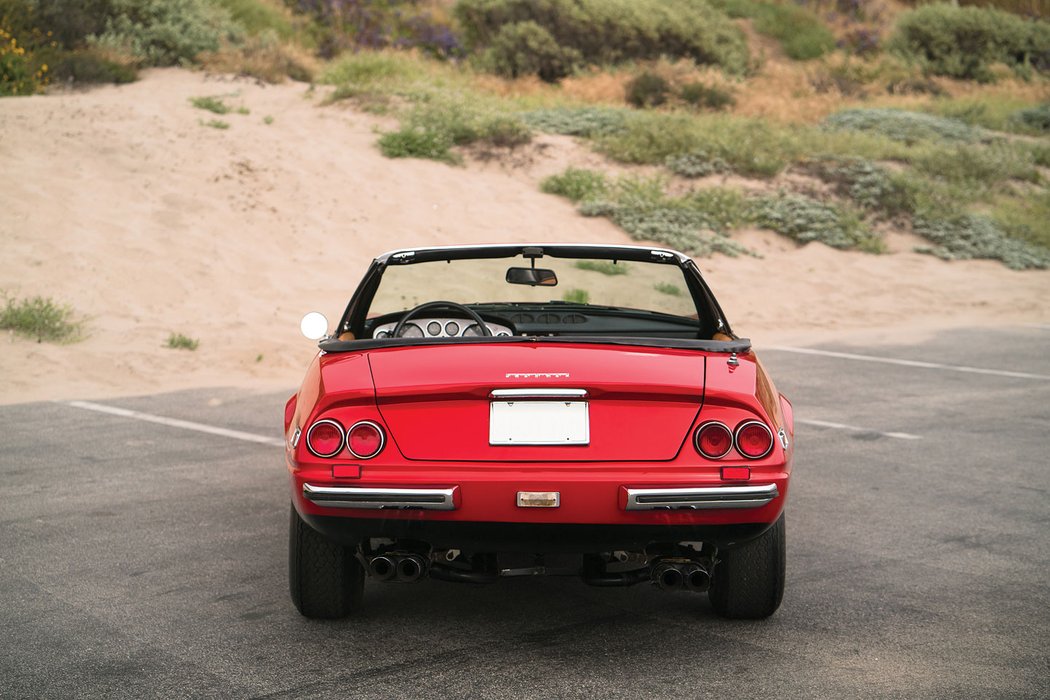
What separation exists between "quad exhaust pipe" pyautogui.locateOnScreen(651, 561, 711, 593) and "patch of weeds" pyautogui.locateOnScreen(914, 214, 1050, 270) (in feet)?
54.3

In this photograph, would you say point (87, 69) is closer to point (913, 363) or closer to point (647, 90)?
point (647, 90)

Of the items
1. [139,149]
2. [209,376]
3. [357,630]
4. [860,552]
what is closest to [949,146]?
[139,149]

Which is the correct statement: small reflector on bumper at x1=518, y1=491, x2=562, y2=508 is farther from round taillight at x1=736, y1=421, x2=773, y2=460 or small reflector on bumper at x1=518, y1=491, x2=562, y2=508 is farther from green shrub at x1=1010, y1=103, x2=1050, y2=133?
green shrub at x1=1010, y1=103, x2=1050, y2=133

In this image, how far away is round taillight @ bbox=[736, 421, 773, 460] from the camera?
421cm

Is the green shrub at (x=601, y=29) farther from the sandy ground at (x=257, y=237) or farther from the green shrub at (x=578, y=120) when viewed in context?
the sandy ground at (x=257, y=237)

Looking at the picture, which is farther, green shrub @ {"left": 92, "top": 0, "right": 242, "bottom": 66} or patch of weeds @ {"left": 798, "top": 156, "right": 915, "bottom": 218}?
green shrub @ {"left": 92, "top": 0, "right": 242, "bottom": 66}

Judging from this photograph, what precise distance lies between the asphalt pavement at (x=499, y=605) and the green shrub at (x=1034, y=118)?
20.4m

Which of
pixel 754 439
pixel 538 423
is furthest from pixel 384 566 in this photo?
pixel 754 439

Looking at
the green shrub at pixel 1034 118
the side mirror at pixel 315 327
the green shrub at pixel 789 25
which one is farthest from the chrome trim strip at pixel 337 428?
the green shrub at pixel 789 25

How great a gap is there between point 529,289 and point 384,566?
11.0 meters

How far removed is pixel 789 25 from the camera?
121 feet

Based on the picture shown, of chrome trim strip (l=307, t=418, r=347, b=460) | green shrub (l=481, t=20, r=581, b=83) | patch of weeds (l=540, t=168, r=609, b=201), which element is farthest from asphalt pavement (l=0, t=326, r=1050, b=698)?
green shrub (l=481, t=20, r=581, b=83)

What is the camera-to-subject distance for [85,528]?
6.15 m

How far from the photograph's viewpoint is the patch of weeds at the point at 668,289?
6.77 m
